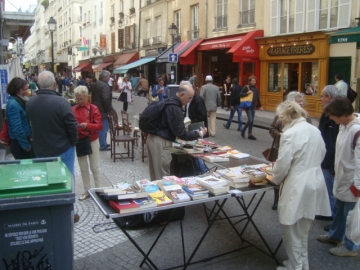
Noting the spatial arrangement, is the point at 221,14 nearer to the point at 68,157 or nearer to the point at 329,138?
the point at 329,138

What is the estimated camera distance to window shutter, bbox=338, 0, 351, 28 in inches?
537

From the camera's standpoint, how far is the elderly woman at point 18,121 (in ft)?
16.9

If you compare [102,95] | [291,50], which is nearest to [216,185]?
[102,95]

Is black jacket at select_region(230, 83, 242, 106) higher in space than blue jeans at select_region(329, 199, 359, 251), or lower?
higher

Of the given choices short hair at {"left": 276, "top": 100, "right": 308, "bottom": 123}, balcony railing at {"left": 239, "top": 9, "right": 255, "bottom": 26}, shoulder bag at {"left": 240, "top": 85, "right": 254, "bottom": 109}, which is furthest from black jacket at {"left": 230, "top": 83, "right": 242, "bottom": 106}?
short hair at {"left": 276, "top": 100, "right": 308, "bottom": 123}

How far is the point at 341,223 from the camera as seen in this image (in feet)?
13.9

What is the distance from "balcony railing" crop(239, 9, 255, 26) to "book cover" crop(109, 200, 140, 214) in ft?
Result: 55.9

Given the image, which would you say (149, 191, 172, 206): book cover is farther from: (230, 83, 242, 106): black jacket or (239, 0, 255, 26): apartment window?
(239, 0, 255, 26): apartment window

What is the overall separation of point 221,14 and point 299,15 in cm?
589

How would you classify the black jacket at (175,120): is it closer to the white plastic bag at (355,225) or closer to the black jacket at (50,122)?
the black jacket at (50,122)

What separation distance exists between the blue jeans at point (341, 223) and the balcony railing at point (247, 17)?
1591 centimetres

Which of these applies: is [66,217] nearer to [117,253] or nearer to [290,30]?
[117,253]

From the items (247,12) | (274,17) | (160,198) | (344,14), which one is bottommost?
(160,198)

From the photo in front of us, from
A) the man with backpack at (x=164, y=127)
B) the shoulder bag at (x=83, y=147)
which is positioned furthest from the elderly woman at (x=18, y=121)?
the man with backpack at (x=164, y=127)
